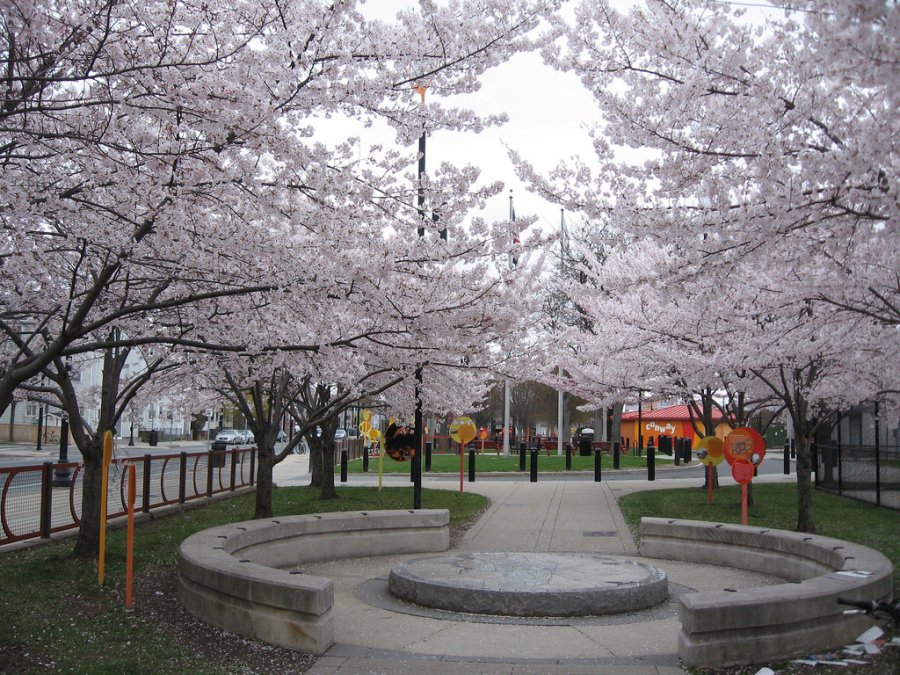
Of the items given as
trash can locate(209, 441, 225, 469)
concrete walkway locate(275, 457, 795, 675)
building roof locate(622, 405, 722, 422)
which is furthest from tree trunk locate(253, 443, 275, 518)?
building roof locate(622, 405, 722, 422)

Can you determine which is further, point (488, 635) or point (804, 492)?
point (804, 492)

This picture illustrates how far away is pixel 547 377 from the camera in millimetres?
26312

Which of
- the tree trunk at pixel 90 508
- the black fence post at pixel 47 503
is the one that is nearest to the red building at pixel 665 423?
the black fence post at pixel 47 503

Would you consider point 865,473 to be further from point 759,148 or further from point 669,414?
point 669,414

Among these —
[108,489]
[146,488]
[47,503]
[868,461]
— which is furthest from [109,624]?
[868,461]

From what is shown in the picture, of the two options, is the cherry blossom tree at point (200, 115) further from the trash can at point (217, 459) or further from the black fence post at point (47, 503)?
the trash can at point (217, 459)

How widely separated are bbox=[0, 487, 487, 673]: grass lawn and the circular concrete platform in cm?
225

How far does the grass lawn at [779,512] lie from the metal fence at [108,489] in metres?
9.04

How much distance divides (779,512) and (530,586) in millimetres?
10294

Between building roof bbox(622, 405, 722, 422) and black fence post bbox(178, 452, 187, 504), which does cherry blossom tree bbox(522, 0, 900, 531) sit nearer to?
black fence post bbox(178, 452, 187, 504)

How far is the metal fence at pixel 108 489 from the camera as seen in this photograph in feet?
39.3

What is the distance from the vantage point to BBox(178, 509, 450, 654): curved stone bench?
275 inches

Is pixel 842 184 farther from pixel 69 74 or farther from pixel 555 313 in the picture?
pixel 555 313

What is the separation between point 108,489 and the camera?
13.9 metres
